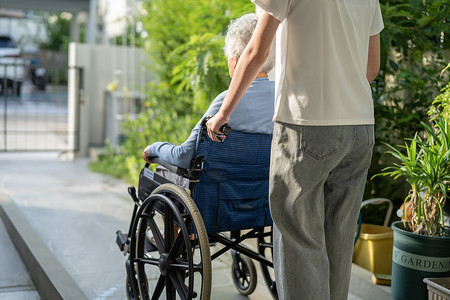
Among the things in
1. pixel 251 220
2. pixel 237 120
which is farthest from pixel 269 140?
pixel 251 220

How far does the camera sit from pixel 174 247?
269 centimetres

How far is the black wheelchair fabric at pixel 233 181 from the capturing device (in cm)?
270

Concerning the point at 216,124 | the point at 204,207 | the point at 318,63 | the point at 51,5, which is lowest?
the point at 204,207

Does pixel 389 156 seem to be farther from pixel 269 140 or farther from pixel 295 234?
pixel 295 234

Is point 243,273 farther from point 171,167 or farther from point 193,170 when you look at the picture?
point 193,170

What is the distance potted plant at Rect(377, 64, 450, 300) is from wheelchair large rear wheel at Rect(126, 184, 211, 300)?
1042mm

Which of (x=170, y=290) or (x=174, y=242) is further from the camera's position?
(x=170, y=290)

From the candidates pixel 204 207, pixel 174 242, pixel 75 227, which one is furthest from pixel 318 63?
pixel 75 227

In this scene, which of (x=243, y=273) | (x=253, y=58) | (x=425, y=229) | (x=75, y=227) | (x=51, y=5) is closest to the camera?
(x=253, y=58)

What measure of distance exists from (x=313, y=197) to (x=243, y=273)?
1437 millimetres

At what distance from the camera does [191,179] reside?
8.70 feet

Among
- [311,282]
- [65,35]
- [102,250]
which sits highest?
[65,35]

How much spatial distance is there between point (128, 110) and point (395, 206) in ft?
17.4

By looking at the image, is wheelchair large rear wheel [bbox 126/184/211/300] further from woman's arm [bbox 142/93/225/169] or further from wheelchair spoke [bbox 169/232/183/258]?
woman's arm [bbox 142/93/225/169]
